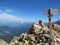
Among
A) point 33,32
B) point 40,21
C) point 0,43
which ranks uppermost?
point 40,21

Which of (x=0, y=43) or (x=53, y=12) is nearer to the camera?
(x=53, y=12)

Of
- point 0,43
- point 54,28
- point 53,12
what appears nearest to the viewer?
point 53,12

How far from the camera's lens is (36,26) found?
A: 153 ft

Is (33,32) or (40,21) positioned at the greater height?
(40,21)

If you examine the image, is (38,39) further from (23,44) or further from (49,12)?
(49,12)

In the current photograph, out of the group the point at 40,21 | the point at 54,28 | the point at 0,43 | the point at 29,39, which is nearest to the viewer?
the point at 0,43

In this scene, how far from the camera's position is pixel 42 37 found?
38.3m

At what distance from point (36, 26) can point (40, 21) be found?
4031mm

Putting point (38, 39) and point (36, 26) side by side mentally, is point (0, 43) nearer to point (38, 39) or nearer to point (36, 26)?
point (38, 39)

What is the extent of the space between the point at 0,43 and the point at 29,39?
12.9 m

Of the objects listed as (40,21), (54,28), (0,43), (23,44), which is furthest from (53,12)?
(40,21)

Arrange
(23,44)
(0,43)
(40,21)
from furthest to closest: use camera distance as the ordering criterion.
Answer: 1. (40,21)
2. (23,44)
3. (0,43)

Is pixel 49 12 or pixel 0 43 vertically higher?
pixel 49 12

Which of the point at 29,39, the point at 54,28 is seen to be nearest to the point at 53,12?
the point at 29,39
